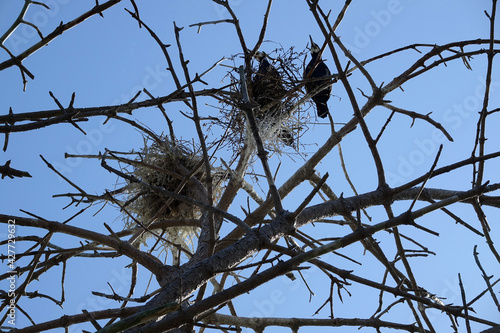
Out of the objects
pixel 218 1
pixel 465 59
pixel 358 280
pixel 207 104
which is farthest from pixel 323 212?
pixel 207 104

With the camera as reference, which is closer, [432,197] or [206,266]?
[206,266]

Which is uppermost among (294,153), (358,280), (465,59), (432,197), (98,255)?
(294,153)

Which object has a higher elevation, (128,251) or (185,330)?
(128,251)

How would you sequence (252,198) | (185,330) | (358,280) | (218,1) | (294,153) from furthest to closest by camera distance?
(294,153) < (252,198) < (218,1) < (185,330) < (358,280)

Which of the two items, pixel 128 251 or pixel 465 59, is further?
pixel 465 59

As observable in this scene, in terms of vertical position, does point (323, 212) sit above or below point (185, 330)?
above

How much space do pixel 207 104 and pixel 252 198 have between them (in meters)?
0.80

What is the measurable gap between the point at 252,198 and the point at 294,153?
483 millimetres

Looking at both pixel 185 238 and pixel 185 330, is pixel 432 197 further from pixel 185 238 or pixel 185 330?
pixel 185 238

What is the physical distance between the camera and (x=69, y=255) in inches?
89.5

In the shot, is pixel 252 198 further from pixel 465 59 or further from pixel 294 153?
pixel 465 59

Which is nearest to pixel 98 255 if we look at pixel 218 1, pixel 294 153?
pixel 218 1

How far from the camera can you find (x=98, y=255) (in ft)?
6.69

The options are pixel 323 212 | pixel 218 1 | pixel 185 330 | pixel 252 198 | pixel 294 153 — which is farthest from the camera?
pixel 294 153
